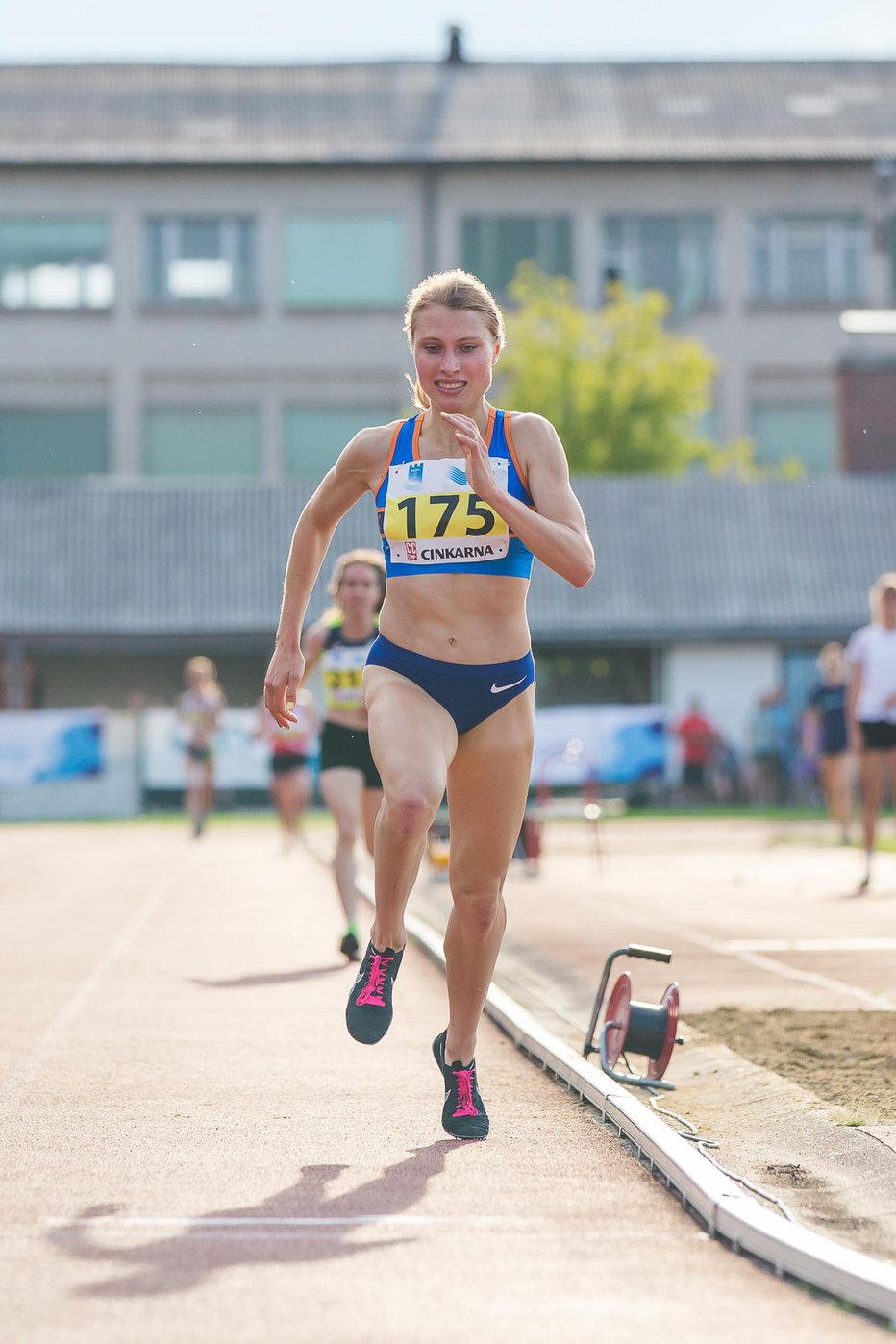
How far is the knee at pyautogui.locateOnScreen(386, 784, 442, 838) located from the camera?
6.11m

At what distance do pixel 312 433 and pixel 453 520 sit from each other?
51924 mm

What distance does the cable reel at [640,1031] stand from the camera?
720cm

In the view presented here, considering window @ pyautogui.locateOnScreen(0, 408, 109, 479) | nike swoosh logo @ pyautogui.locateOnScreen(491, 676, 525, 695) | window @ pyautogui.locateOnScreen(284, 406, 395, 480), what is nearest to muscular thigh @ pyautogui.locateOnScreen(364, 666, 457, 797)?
nike swoosh logo @ pyautogui.locateOnScreen(491, 676, 525, 695)

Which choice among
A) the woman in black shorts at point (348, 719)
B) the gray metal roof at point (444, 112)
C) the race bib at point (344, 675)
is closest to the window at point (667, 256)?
the gray metal roof at point (444, 112)

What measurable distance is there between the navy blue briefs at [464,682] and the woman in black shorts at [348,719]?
18.4 feet

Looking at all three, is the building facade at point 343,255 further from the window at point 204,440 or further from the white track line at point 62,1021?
the white track line at point 62,1021

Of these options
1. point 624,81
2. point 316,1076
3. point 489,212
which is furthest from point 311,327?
point 316,1076

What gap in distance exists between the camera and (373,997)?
6242mm

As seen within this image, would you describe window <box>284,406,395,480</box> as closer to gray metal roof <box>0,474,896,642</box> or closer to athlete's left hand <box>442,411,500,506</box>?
gray metal roof <box>0,474,896,642</box>

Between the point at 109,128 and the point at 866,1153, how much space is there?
2214 inches

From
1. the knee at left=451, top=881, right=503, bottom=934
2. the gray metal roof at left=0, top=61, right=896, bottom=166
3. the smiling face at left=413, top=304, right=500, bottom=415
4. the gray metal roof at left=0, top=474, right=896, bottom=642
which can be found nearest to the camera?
the smiling face at left=413, top=304, right=500, bottom=415

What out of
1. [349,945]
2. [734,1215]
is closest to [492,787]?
[734,1215]

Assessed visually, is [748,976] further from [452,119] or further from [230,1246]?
[452,119]

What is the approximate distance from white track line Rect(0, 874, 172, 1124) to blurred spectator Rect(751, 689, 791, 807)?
2170 cm
